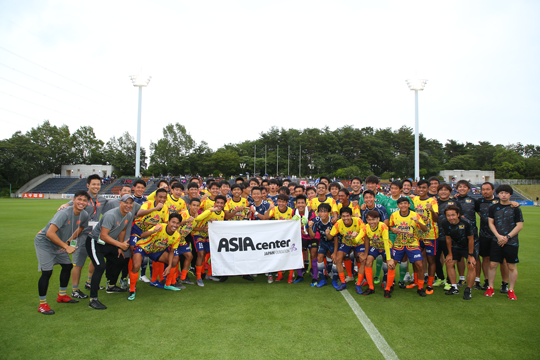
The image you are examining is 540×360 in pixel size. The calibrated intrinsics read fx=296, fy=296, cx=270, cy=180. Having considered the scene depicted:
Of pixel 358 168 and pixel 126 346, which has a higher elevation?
pixel 358 168

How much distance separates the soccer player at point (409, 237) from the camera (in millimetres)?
5211

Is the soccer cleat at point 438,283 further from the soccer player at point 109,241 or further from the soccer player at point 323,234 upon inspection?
the soccer player at point 109,241

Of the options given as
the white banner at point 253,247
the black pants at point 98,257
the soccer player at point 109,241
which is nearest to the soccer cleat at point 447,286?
the white banner at point 253,247

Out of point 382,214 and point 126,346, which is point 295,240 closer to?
point 382,214

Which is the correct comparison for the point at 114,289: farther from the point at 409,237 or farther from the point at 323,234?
the point at 409,237

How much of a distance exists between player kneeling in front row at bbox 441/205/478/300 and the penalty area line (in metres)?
1.90

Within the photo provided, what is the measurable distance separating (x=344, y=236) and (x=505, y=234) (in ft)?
8.97

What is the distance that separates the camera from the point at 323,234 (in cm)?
580

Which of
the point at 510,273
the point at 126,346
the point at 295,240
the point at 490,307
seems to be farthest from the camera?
the point at 295,240

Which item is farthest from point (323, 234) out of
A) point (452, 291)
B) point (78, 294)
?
point (78, 294)

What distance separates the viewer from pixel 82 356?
317 cm

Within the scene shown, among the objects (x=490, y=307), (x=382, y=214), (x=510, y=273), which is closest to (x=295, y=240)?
(x=382, y=214)

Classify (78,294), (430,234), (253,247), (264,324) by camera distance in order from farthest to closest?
(253,247), (430,234), (78,294), (264,324)

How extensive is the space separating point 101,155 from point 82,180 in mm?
23996
